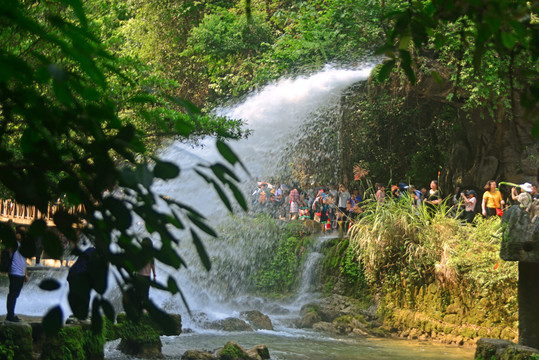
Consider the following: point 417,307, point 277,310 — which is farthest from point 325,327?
point 277,310

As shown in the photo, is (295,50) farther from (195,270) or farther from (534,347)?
(534,347)

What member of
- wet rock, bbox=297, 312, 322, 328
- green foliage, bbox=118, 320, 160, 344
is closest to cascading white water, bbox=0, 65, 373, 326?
wet rock, bbox=297, 312, 322, 328

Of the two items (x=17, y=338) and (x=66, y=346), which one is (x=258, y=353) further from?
(x=17, y=338)

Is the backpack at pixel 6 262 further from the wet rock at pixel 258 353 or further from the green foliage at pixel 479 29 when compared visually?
the green foliage at pixel 479 29

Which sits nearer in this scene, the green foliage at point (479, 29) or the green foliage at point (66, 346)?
the green foliage at point (479, 29)

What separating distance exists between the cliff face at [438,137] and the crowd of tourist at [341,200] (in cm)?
60

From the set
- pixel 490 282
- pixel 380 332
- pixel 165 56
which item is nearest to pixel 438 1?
pixel 490 282

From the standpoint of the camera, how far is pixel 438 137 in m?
19.9

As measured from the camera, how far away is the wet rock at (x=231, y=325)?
514 inches

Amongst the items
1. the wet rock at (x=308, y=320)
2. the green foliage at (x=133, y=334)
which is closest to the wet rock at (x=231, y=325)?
the wet rock at (x=308, y=320)

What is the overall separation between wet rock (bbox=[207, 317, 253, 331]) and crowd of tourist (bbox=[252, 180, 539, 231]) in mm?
3537

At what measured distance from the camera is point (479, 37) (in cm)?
154

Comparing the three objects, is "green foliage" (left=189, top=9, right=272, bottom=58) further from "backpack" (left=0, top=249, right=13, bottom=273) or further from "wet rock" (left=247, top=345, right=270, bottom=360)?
"backpack" (left=0, top=249, right=13, bottom=273)

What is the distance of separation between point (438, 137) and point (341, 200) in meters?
4.36
